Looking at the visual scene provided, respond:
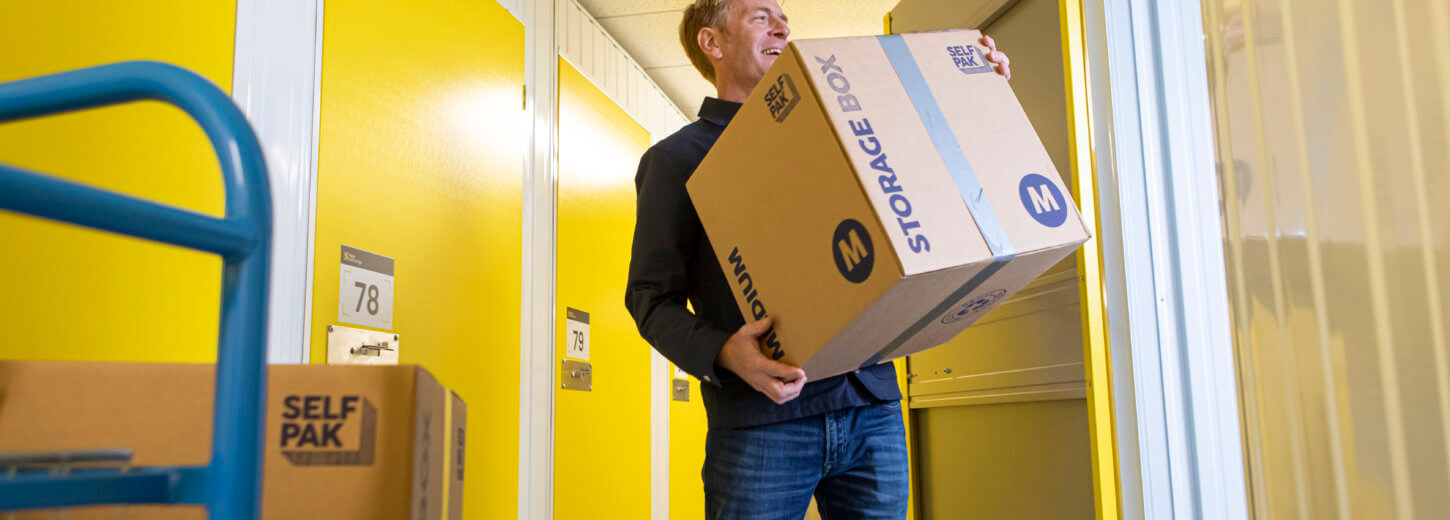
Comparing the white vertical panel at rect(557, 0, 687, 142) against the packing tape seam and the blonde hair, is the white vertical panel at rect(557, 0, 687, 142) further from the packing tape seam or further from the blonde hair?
the packing tape seam

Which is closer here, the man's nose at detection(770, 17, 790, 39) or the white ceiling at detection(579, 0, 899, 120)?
the man's nose at detection(770, 17, 790, 39)

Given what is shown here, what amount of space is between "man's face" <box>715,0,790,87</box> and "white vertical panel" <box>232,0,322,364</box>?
2.63 feet

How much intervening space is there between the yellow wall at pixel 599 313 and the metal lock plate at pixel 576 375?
3 cm

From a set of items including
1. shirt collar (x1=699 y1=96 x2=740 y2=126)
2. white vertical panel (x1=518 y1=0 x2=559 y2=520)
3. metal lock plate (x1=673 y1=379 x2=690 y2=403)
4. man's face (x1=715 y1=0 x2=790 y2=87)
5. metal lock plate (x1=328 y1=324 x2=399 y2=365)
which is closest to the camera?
shirt collar (x1=699 y1=96 x2=740 y2=126)

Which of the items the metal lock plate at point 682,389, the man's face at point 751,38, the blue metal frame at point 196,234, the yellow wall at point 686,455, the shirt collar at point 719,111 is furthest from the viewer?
the metal lock plate at point 682,389

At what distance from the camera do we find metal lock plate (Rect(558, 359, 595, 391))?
9.05ft

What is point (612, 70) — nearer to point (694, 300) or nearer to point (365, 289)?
point (365, 289)

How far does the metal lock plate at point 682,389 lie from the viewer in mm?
3910

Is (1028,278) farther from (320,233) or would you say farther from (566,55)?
(566,55)

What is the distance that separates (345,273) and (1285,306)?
5.28ft

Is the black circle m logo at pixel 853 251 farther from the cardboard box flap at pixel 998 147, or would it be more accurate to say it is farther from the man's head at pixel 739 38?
the man's head at pixel 739 38

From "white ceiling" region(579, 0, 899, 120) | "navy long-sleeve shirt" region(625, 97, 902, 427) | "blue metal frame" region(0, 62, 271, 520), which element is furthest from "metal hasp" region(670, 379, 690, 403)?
"blue metal frame" region(0, 62, 271, 520)

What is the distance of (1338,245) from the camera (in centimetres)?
102

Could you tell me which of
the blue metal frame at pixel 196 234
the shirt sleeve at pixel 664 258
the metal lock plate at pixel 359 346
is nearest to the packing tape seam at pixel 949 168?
the shirt sleeve at pixel 664 258
